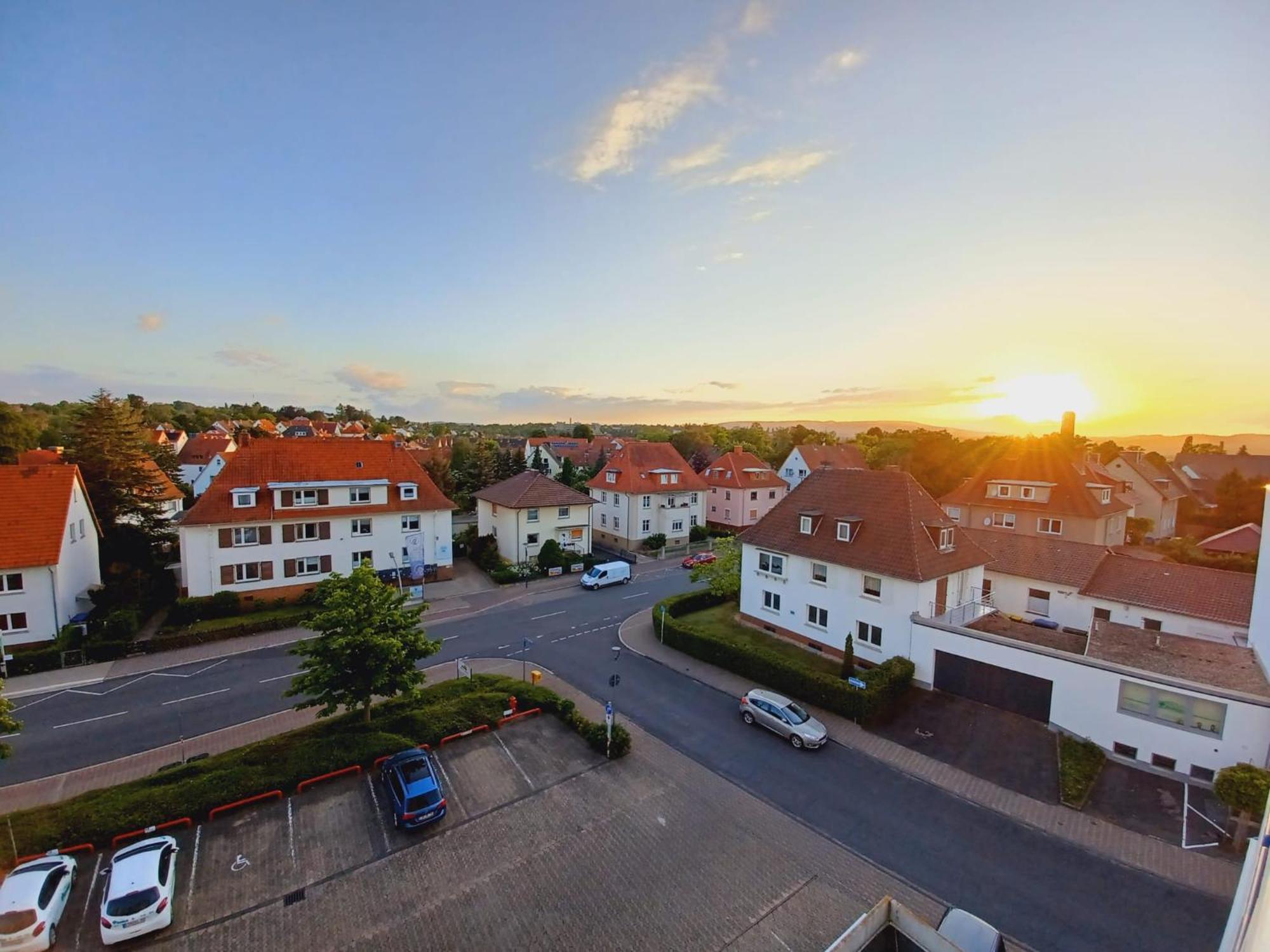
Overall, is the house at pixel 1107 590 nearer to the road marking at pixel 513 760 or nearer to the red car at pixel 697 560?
the red car at pixel 697 560

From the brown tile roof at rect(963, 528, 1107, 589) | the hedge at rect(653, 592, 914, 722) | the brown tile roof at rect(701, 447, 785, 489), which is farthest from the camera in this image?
the brown tile roof at rect(701, 447, 785, 489)

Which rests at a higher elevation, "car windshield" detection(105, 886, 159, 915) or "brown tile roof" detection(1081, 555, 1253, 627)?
"brown tile roof" detection(1081, 555, 1253, 627)

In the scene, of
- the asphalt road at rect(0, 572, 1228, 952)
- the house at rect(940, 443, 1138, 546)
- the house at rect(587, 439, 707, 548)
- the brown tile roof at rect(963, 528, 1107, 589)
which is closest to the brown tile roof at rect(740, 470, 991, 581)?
the brown tile roof at rect(963, 528, 1107, 589)

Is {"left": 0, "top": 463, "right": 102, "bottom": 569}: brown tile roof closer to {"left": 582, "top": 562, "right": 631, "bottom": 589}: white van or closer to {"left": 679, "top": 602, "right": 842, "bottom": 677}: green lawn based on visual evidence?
{"left": 582, "top": 562, "right": 631, "bottom": 589}: white van

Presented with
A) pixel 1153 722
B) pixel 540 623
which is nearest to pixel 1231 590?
pixel 1153 722

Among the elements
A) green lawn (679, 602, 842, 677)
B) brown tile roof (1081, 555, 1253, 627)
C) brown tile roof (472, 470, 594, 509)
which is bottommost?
green lawn (679, 602, 842, 677)

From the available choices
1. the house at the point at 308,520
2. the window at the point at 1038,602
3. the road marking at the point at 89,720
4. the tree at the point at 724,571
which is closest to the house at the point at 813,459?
the tree at the point at 724,571

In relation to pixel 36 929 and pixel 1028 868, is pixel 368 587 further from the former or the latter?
pixel 1028 868
